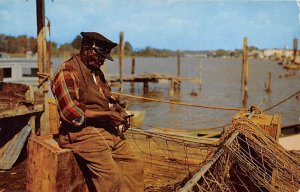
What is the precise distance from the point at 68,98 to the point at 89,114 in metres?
0.27

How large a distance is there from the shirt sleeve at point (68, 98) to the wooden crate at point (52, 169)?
1.40ft

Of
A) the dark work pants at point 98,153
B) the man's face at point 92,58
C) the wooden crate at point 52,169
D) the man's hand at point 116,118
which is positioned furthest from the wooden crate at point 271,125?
the wooden crate at point 52,169

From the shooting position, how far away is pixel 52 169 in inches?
134

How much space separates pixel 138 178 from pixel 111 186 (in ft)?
1.74

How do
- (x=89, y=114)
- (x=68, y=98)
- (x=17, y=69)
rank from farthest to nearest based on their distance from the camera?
(x=17, y=69) < (x=89, y=114) < (x=68, y=98)

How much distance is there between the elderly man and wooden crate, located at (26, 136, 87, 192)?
150 millimetres

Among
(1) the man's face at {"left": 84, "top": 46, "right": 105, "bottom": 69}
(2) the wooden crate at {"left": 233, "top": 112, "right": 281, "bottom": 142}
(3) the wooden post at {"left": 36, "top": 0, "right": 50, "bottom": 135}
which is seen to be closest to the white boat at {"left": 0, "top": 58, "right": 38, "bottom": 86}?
(3) the wooden post at {"left": 36, "top": 0, "right": 50, "bottom": 135}

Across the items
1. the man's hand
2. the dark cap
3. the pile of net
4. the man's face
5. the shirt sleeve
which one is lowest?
the pile of net

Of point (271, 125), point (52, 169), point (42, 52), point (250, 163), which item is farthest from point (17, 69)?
point (250, 163)

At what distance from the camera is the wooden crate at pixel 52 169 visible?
3.40 metres

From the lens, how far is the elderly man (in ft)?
10.6

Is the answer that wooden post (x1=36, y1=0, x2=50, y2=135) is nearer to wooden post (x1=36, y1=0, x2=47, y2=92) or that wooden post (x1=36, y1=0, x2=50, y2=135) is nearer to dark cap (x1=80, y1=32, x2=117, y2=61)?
wooden post (x1=36, y1=0, x2=47, y2=92)

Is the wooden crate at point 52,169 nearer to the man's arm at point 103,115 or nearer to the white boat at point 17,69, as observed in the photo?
the man's arm at point 103,115

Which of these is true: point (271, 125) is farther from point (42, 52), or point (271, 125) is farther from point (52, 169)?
point (42, 52)
